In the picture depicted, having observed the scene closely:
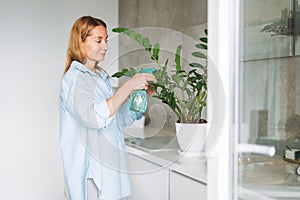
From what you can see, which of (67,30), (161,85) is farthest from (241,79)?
(67,30)

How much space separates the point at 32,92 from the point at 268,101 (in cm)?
207

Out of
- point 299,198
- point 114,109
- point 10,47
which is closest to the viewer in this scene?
point 299,198

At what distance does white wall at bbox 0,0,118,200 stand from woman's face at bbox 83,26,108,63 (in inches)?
45.0

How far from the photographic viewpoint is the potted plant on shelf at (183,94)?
1.54 m

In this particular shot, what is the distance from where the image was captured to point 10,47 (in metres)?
2.64

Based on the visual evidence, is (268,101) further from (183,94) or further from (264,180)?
(183,94)

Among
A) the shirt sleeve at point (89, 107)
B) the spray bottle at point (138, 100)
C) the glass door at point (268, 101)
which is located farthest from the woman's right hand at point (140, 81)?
the glass door at point (268, 101)

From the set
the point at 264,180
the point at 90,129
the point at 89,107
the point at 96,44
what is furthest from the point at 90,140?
the point at 264,180

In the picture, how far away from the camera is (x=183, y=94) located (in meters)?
1.63

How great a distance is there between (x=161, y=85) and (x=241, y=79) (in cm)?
65

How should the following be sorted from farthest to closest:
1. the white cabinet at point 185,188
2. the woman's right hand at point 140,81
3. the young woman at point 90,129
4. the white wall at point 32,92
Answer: the white wall at point 32,92 < the young woman at point 90,129 < the woman's right hand at point 140,81 < the white cabinet at point 185,188

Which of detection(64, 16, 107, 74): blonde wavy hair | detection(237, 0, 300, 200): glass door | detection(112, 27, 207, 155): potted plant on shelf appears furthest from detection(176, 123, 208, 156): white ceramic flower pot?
detection(237, 0, 300, 200): glass door

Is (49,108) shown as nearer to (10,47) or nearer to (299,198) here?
(10,47)

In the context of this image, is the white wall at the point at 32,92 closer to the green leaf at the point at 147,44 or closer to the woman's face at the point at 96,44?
the woman's face at the point at 96,44
